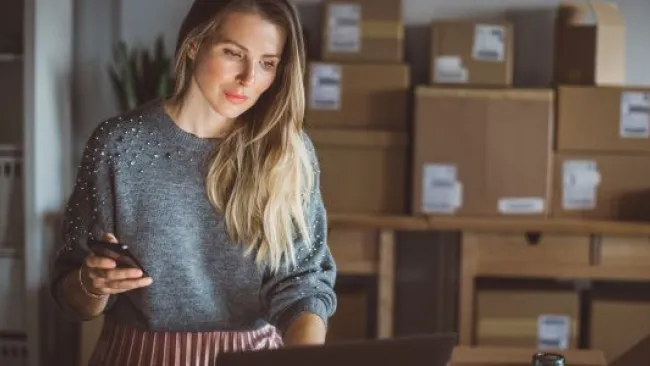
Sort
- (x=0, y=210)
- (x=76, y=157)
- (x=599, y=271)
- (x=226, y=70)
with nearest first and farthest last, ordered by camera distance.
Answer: (x=226, y=70) < (x=599, y=271) < (x=0, y=210) < (x=76, y=157)

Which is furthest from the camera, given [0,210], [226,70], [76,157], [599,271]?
[76,157]

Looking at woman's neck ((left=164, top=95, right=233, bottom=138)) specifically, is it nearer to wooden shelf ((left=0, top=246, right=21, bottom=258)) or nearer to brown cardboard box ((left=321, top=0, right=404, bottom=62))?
brown cardboard box ((left=321, top=0, right=404, bottom=62))

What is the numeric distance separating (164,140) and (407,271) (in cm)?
213

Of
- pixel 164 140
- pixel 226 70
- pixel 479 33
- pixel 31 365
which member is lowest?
pixel 31 365

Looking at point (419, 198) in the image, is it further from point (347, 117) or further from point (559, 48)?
point (559, 48)

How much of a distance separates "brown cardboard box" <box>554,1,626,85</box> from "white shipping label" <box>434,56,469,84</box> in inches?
13.4

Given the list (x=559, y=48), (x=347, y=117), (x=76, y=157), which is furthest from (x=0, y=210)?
(x=559, y=48)

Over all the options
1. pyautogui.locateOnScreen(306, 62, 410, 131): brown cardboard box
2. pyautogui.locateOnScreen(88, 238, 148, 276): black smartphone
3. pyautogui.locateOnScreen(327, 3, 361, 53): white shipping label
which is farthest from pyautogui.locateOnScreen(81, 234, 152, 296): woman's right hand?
pyautogui.locateOnScreen(327, 3, 361, 53): white shipping label

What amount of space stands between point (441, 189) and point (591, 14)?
77 centimetres

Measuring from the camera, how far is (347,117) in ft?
9.53

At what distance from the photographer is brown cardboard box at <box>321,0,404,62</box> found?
2896mm

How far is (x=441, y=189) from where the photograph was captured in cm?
283

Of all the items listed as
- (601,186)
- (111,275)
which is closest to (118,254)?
(111,275)

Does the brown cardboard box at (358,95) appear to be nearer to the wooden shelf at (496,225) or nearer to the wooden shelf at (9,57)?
the wooden shelf at (496,225)
